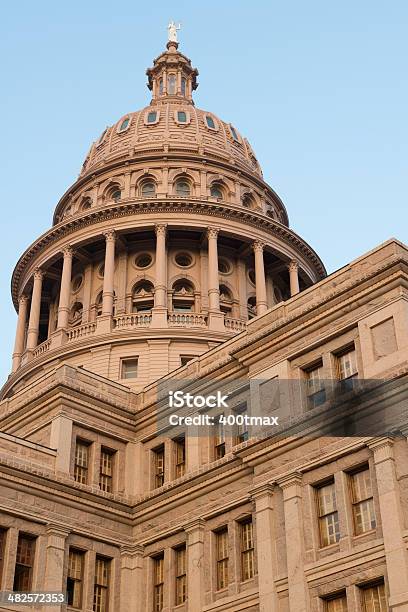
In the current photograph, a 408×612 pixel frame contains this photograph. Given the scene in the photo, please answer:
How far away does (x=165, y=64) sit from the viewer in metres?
88.8

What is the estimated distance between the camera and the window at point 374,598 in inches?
1160

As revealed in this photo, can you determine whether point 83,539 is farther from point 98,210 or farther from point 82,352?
point 98,210

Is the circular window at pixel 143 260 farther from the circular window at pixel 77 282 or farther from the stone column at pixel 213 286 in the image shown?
the stone column at pixel 213 286

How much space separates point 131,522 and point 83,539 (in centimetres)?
306

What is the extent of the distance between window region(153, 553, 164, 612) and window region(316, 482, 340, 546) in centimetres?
959

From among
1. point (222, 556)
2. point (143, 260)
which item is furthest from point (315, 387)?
point (143, 260)

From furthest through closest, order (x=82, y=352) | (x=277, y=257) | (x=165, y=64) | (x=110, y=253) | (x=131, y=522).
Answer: (x=165, y=64) < (x=277, y=257) < (x=110, y=253) < (x=82, y=352) < (x=131, y=522)

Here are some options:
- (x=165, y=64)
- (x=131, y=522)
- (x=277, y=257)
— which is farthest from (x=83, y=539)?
(x=165, y=64)

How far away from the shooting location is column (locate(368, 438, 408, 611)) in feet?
93.2

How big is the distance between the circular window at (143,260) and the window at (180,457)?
25.9 metres

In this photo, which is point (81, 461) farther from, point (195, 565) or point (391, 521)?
point (391, 521)

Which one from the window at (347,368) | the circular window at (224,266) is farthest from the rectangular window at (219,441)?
the circular window at (224,266)

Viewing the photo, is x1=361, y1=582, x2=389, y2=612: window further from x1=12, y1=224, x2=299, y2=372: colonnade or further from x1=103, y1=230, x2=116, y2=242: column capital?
x1=103, y1=230, x2=116, y2=242: column capital

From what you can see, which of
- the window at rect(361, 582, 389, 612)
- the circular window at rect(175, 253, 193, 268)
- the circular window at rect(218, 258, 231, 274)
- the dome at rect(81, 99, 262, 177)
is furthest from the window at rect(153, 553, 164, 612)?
the dome at rect(81, 99, 262, 177)
